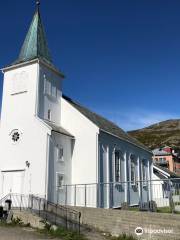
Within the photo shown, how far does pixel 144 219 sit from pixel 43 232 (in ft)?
17.8

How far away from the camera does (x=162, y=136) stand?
13325 centimetres

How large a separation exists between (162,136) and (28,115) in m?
113

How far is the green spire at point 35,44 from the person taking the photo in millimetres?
28531

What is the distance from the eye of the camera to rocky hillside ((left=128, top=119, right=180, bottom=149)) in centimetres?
11688

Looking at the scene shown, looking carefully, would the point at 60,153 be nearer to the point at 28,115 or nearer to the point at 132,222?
the point at 28,115

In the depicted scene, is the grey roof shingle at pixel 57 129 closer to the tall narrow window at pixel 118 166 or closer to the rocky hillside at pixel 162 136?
the tall narrow window at pixel 118 166

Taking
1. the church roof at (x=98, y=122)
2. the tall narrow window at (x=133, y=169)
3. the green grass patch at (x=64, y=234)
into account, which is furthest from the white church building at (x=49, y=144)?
the green grass patch at (x=64, y=234)

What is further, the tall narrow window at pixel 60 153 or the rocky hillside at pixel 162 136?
the rocky hillside at pixel 162 136

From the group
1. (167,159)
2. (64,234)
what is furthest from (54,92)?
(167,159)

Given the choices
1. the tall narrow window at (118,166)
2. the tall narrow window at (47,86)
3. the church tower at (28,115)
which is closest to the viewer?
the church tower at (28,115)

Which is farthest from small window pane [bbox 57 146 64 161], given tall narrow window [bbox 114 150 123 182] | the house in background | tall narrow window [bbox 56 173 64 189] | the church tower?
the house in background

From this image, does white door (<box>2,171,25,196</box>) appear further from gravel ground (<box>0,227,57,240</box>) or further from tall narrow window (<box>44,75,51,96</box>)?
tall narrow window (<box>44,75,51,96</box>)

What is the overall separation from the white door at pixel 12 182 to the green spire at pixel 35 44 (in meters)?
9.73

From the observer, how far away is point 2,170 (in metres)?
25.0
